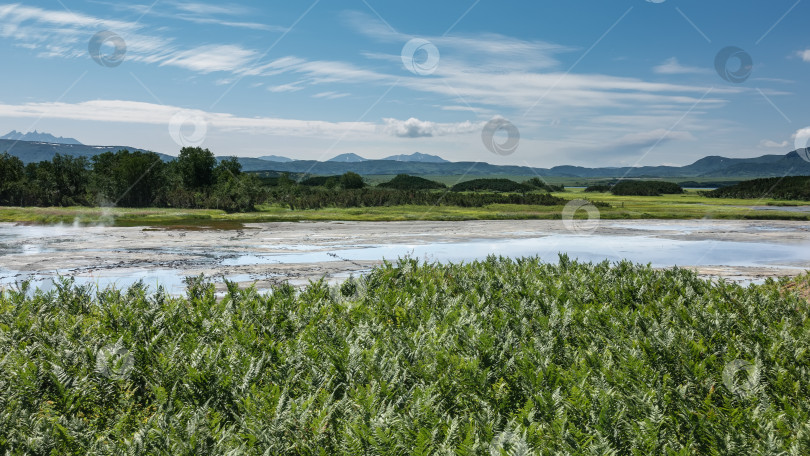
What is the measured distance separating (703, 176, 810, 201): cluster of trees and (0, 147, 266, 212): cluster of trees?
69005 mm

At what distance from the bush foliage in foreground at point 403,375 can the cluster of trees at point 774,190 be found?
286 ft

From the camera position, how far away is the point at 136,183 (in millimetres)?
62594

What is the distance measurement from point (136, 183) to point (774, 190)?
87166 millimetres

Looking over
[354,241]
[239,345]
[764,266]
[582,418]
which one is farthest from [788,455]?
[354,241]

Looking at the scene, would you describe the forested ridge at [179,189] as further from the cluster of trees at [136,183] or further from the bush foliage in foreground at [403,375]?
the bush foliage in foreground at [403,375]

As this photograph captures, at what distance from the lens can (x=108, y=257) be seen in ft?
69.9

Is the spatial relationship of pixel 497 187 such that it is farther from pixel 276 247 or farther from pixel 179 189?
pixel 276 247

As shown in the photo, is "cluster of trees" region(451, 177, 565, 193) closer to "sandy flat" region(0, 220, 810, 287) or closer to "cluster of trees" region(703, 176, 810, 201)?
"cluster of trees" region(703, 176, 810, 201)

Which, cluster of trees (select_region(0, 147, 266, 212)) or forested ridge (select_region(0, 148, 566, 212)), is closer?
forested ridge (select_region(0, 148, 566, 212))

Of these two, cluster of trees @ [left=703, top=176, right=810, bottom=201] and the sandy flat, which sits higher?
cluster of trees @ [left=703, top=176, right=810, bottom=201]

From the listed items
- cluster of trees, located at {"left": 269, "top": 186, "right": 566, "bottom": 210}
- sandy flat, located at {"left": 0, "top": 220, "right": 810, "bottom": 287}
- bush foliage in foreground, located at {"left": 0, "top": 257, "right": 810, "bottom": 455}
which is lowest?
sandy flat, located at {"left": 0, "top": 220, "right": 810, "bottom": 287}

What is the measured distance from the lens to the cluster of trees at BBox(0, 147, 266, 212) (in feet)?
200

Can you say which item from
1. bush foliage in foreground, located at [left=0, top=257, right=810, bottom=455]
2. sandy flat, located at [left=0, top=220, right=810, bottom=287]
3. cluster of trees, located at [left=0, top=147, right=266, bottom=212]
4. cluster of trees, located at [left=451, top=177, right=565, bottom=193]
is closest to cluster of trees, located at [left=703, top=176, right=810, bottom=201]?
cluster of trees, located at [left=451, top=177, right=565, bottom=193]

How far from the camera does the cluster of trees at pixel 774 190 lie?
3155 inches
